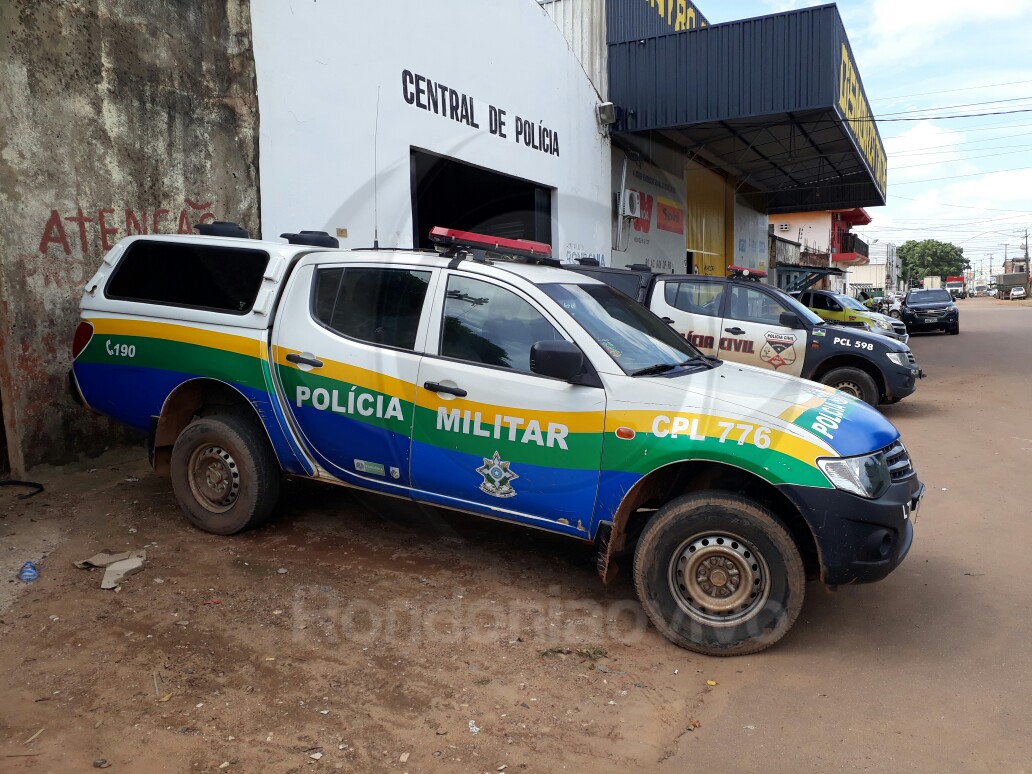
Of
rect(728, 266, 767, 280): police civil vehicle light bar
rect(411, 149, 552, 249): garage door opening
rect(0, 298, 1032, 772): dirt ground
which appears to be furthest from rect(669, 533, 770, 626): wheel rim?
rect(411, 149, 552, 249): garage door opening

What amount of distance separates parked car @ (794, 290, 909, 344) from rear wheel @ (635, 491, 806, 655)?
12.5 m

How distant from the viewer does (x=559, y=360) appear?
3.82 metres

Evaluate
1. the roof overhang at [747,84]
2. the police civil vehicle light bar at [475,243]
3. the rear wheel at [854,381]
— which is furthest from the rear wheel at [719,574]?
the roof overhang at [747,84]

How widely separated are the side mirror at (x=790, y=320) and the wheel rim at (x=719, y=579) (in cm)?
659

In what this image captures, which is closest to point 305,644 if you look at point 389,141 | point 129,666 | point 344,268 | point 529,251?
point 129,666

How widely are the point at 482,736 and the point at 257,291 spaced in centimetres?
318

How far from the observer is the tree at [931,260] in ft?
430

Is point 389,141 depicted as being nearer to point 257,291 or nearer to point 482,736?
point 257,291

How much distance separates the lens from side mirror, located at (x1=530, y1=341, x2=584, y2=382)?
3.81m

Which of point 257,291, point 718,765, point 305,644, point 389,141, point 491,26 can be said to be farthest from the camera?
point 491,26

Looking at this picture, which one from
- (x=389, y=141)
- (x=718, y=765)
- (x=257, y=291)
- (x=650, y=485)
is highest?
(x=389, y=141)

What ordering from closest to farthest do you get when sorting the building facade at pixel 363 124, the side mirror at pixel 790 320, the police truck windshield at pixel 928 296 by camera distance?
the building facade at pixel 363 124 → the side mirror at pixel 790 320 → the police truck windshield at pixel 928 296

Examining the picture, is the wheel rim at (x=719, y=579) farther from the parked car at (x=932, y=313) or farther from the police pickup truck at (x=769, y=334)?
the parked car at (x=932, y=313)

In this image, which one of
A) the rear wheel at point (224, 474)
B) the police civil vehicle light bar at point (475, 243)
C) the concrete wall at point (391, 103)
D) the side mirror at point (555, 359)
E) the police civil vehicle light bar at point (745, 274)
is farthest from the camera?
the police civil vehicle light bar at point (745, 274)
